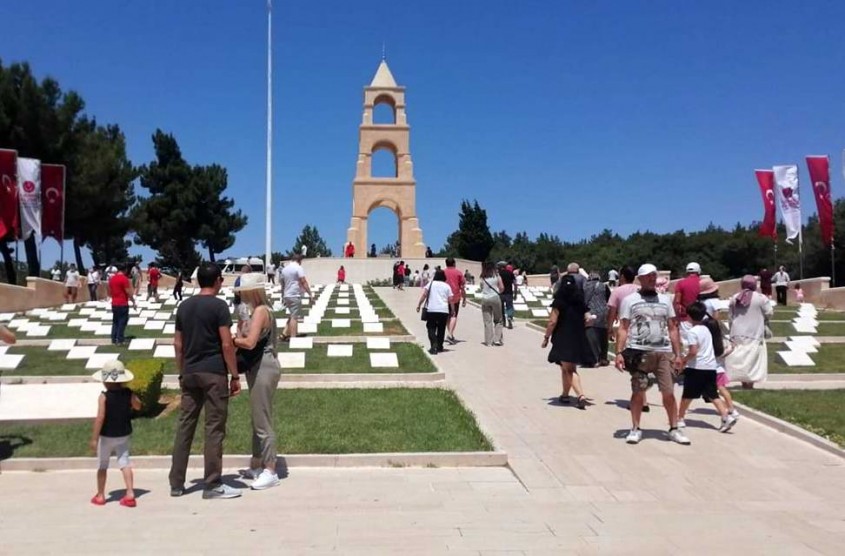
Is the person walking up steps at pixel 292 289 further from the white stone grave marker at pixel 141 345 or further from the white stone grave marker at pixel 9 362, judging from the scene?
the white stone grave marker at pixel 9 362

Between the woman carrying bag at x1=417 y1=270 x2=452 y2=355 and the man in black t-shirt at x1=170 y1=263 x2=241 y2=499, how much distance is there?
26.8 feet

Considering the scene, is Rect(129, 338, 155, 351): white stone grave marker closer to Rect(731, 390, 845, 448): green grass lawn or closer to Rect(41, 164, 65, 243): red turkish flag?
Rect(731, 390, 845, 448): green grass lawn

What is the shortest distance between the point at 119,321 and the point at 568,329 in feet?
31.4

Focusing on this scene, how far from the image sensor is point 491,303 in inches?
612

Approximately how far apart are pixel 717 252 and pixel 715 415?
6000cm

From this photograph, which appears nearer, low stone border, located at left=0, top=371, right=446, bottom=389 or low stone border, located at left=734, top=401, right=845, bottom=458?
low stone border, located at left=734, top=401, right=845, bottom=458

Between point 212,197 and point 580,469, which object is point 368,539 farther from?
point 212,197

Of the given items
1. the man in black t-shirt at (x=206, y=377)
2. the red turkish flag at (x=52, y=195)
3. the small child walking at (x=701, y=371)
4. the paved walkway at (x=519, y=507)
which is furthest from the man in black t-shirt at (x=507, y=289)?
the red turkish flag at (x=52, y=195)

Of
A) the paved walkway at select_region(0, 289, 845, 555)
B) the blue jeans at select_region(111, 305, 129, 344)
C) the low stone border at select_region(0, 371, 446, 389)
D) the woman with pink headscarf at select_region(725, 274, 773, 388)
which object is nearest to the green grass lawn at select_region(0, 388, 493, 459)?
the paved walkway at select_region(0, 289, 845, 555)

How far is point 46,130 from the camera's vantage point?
123 ft

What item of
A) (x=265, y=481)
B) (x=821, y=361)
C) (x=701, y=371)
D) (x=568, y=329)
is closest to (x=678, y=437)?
(x=701, y=371)

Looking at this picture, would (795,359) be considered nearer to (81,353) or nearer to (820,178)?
(81,353)

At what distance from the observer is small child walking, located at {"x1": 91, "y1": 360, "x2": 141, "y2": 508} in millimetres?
6000

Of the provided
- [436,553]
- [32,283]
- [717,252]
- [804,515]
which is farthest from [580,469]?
[717,252]
